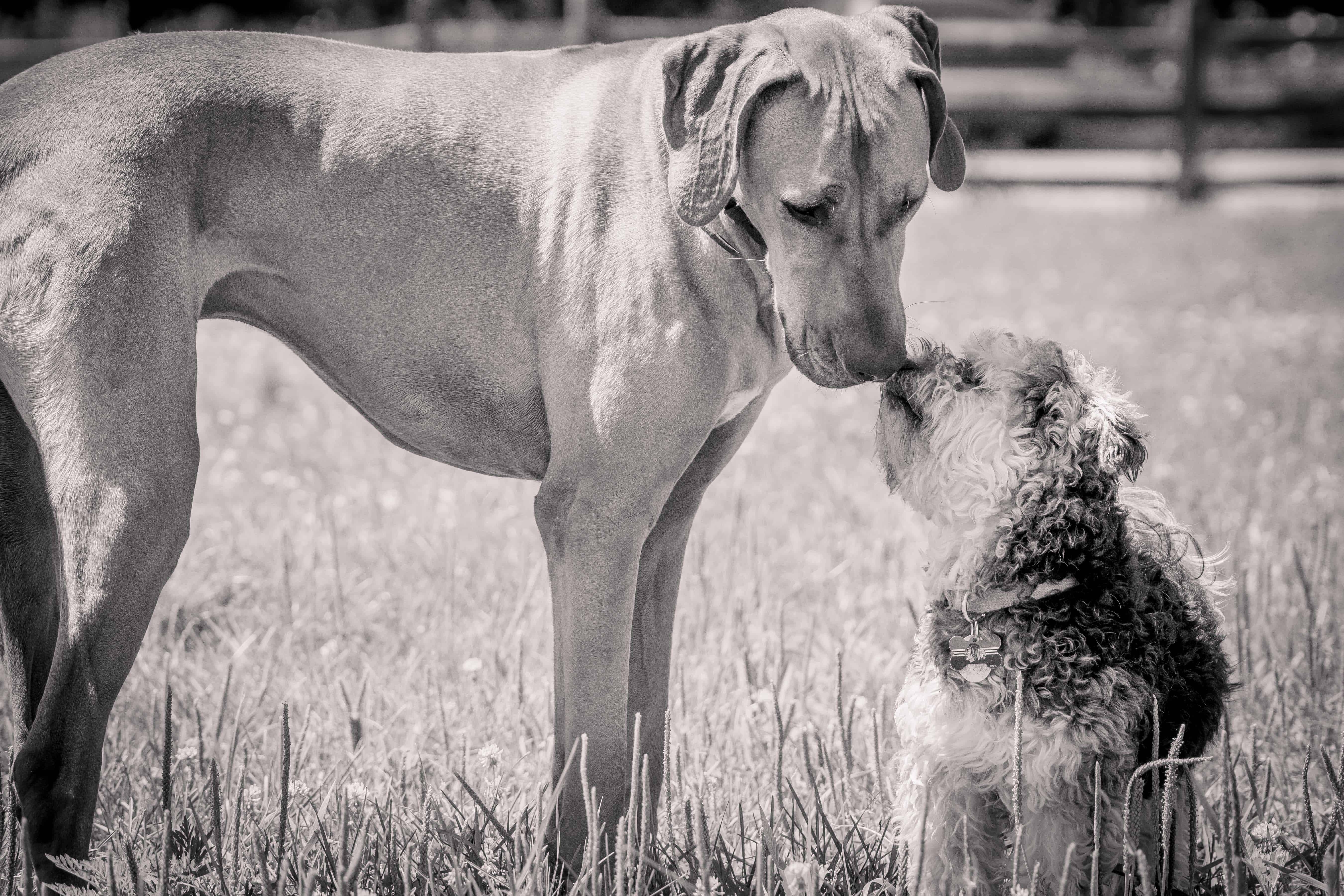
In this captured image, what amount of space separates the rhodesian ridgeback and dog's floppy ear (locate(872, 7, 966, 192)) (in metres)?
0.01

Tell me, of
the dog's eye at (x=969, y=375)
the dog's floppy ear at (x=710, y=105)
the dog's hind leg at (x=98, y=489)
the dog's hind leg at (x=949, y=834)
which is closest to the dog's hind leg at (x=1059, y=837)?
the dog's hind leg at (x=949, y=834)

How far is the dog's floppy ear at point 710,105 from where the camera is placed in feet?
8.22

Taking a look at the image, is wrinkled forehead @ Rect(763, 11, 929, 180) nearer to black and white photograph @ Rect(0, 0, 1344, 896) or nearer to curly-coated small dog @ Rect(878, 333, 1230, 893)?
black and white photograph @ Rect(0, 0, 1344, 896)

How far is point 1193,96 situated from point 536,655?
47.3 ft

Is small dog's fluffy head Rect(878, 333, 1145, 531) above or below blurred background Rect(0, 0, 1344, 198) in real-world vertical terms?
below

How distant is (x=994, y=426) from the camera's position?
112 inches

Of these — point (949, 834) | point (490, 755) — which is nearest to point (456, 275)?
point (490, 755)

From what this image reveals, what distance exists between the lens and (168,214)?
2.54m

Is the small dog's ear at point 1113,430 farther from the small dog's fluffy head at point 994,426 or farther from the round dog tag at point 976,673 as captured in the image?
the round dog tag at point 976,673

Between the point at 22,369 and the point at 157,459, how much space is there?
1.00 feet

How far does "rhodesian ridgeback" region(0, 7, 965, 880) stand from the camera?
2.47 metres

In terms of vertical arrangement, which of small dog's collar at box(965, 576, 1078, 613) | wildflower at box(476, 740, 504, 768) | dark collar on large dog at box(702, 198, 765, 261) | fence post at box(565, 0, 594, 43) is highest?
fence post at box(565, 0, 594, 43)

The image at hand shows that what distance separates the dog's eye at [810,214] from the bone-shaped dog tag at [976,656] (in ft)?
3.11

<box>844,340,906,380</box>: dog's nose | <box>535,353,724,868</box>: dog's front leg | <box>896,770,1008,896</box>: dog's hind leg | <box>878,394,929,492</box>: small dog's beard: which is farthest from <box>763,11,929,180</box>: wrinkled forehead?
<box>896,770,1008,896</box>: dog's hind leg
